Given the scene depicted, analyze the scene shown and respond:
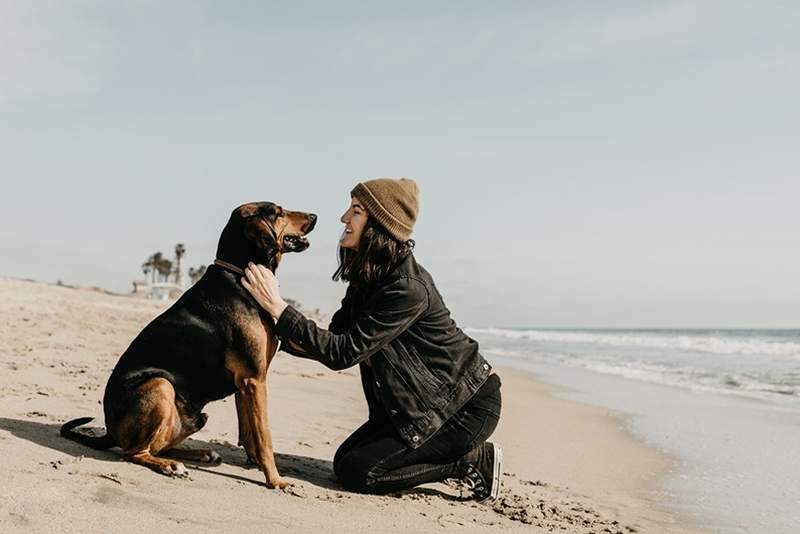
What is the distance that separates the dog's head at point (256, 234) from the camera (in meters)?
3.96

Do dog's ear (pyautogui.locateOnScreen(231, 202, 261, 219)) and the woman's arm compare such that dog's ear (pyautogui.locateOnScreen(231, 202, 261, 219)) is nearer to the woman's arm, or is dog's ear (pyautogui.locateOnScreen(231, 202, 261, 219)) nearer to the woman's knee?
the woman's arm

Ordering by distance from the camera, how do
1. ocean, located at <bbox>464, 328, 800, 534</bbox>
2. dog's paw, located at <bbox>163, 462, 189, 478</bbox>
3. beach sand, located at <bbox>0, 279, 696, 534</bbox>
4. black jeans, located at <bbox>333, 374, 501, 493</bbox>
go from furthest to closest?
ocean, located at <bbox>464, 328, 800, 534</bbox>
black jeans, located at <bbox>333, 374, 501, 493</bbox>
dog's paw, located at <bbox>163, 462, 189, 478</bbox>
beach sand, located at <bbox>0, 279, 696, 534</bbox>

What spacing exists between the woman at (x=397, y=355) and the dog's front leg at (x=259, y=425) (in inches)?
11.4

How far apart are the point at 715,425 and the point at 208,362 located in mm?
5921

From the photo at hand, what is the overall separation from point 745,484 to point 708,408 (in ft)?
14.2

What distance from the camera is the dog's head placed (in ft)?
13.0

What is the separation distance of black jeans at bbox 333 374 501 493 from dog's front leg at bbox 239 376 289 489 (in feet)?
1.39

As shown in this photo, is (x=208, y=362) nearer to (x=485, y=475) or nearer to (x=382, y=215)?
(x=382, y=215)

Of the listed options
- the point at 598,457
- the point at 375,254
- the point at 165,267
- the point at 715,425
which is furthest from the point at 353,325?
the point at 165,267

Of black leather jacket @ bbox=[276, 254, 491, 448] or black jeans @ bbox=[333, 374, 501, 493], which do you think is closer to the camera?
black leather jacket @ bbox=[276, 254, 491, 448]

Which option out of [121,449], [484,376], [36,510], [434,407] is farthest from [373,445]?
[36,510]

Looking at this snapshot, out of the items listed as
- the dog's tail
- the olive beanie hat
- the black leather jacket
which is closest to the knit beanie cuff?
the olive beanie hat

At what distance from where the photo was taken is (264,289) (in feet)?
12.4

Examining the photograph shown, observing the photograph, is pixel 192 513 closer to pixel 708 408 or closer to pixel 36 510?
pixel 36 510
